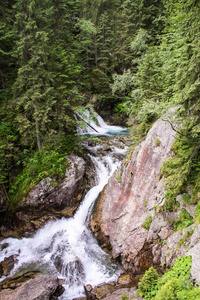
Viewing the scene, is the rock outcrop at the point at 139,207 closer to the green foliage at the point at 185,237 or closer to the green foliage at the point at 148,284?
the green foliage at the point at 185,237

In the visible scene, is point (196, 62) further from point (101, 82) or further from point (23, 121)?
point (101, 82)

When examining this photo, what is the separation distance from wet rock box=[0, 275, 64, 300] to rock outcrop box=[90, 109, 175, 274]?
3.24m

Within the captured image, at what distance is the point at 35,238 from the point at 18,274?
2.17m

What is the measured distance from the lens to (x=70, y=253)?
32.4ft

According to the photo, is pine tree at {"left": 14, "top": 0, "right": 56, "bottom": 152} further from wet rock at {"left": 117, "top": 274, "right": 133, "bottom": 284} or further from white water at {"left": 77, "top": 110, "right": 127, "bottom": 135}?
wet rock at {"left": 117, "top": 274, "right": 133, "bottom": 284}

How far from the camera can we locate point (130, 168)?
9555mm

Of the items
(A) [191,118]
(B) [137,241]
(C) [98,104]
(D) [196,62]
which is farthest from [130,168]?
(C) [98,104]

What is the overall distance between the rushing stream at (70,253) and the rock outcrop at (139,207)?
840 millimetres

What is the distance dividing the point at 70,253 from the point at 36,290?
251 cm

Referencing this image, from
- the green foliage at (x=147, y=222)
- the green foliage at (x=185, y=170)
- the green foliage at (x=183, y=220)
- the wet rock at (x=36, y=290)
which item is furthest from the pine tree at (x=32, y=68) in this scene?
the green foliage at (x=183, y=220)

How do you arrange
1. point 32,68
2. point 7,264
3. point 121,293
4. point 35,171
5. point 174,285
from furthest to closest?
point 35,171, point 32,68, point 7,264, point 121,293, point 174,285

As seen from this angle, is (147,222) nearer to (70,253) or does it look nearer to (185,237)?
(185,237)

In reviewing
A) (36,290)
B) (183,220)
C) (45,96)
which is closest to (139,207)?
(183,220)

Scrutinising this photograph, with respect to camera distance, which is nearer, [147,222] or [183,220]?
[183,220]
